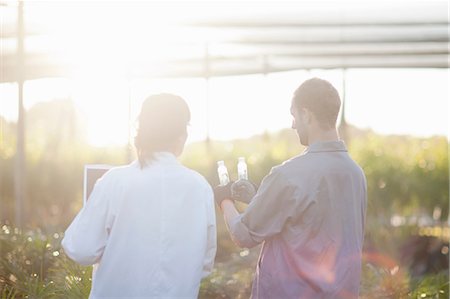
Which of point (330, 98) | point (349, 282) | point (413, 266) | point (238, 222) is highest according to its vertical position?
point (330, 98)

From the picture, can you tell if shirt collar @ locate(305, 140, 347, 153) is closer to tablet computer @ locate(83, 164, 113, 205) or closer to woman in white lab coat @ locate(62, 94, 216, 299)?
woman in white lab coat @ locate(62, 94, 216, 299)

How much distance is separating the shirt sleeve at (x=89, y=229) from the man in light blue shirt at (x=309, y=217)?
706 mm

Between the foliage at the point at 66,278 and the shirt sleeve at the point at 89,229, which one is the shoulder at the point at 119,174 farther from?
the foliage at the point at 66,278

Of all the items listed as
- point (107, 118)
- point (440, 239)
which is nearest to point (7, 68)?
point (107, 118)

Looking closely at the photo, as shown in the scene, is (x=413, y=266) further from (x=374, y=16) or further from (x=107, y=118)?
(x=107, y=118)

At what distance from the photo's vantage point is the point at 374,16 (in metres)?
13.0

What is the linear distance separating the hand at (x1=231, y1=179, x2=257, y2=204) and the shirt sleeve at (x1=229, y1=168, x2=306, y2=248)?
278mm

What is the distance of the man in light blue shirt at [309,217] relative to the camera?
4.46 meters

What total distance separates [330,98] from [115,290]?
1.32 metres

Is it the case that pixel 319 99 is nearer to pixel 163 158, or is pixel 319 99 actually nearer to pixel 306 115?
pixel 306 115

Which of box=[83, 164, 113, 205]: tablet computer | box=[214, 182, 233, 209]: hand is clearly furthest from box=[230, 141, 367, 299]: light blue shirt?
box=[83, 164, 113, 205]: tablet computer

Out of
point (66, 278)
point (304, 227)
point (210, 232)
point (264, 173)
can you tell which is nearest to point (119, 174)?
point (210, 232)

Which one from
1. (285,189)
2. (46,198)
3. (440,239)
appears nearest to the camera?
(285,189)

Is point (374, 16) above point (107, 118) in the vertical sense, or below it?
above
